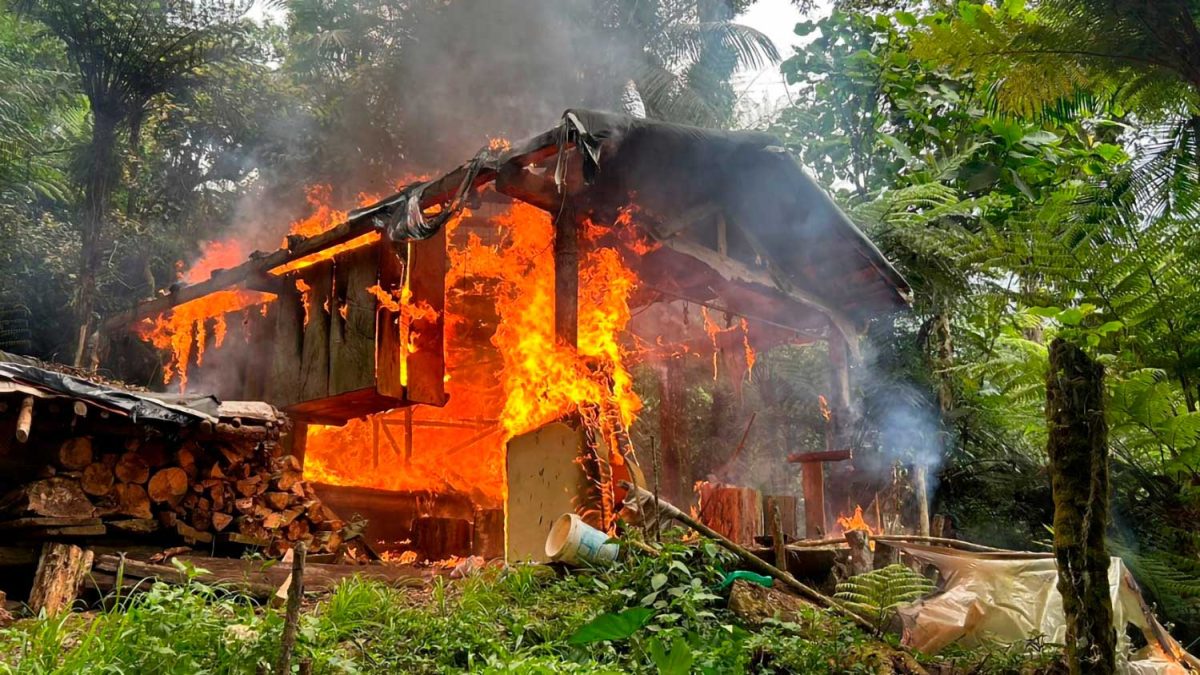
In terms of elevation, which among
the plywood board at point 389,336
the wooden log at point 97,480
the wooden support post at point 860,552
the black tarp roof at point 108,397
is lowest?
the wooden support post at point 860,552

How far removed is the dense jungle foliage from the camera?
580 cm

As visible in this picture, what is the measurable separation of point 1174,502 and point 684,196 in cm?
561

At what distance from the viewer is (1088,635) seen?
12.1 feet

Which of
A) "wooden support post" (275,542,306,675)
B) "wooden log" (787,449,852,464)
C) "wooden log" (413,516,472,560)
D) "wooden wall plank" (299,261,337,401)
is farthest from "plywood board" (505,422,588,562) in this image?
"wooden support post" (275,542,306,675)

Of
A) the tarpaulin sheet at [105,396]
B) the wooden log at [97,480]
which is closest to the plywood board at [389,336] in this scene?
the tarpaulin sheet at [105,396]

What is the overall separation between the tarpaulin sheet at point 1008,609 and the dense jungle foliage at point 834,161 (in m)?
0.86

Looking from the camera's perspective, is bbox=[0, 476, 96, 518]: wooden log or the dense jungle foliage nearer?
the dense jungle foliage

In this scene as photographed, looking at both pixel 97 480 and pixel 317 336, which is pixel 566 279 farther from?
pixel 97 480

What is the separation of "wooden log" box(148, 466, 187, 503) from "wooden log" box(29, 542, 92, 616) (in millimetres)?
973

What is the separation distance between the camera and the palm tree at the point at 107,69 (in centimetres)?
1352

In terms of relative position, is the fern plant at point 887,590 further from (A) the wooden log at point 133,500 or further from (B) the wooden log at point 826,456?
(A) the wooden log at point 133,500

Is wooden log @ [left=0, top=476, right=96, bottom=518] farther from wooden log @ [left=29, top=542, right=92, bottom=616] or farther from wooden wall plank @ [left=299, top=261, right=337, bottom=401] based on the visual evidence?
wooden wall plank @ [left=299, top=261, right=337, bottom=401]

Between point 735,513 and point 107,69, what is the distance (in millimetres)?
13208

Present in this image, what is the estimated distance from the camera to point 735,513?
8.83 m
